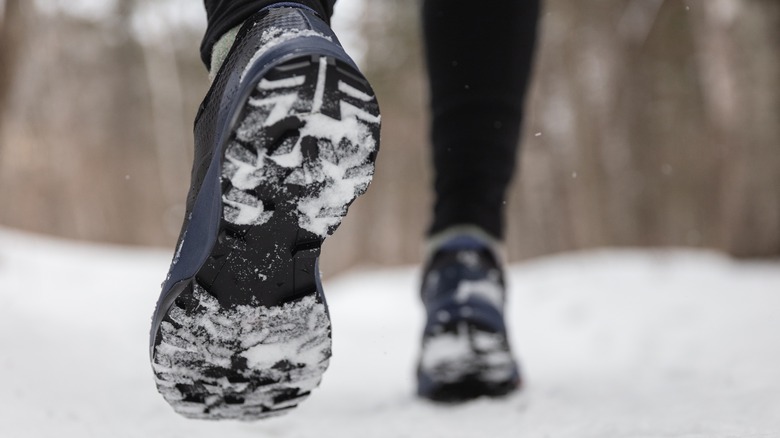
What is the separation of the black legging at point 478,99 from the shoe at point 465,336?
72mm

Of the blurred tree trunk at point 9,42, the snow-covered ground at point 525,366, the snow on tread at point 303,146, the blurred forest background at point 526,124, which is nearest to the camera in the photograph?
the snow on tread at point 303,146

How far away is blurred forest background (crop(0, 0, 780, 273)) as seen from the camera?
7.43ft

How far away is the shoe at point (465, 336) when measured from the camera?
798 mm

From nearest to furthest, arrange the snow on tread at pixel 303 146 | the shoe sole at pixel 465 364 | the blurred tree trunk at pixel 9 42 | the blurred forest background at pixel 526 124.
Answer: the snow on tread at pixel 303 146, the shoe sole at pixel 465 364, the blurred tree trunk at pixel 9 42, the blurred forest background at pixel 526 124

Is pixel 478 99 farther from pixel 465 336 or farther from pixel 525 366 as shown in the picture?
Answer: pixel 525 366

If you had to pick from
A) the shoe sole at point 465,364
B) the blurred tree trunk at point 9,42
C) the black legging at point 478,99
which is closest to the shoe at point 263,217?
the shoe sole at point 465,364

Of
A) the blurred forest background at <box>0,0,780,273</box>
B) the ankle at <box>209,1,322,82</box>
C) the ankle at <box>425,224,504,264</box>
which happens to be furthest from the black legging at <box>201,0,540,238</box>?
the ankle at <box>209,1,322,82</box>

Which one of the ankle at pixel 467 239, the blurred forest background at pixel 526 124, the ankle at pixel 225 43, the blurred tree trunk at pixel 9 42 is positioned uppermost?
the blurred forest background at pixel 526 124

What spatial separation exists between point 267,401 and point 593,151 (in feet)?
16.7

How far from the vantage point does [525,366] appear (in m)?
1.44

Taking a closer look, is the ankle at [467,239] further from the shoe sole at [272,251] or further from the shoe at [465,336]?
the shoe sole at [272,251]

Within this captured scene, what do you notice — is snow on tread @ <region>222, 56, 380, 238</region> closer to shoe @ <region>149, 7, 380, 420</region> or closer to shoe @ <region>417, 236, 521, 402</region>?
shoe @ <region>149, 7, 380, 420</region>

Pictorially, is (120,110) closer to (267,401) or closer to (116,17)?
(116,17)

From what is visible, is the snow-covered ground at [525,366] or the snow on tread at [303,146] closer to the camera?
the snow on tread at [303,146]
